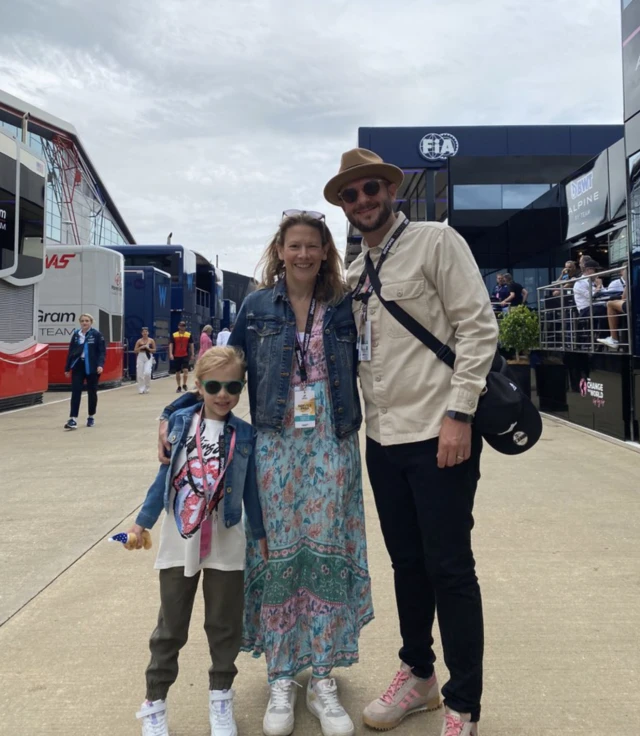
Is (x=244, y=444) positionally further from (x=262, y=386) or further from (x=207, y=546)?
(x=207, y=546)

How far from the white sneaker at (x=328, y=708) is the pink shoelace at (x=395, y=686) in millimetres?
144

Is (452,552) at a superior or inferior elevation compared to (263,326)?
inferior

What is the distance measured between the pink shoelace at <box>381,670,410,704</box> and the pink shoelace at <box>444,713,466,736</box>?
0.26 metres

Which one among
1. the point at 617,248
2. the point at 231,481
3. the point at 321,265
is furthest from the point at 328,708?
the point at 617,248

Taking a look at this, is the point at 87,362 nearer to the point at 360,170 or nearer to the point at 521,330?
the point at 521,330

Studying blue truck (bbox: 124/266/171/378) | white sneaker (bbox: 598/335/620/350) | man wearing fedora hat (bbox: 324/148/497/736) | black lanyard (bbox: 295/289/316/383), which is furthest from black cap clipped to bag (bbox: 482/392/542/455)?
blue truck (bbox: 124/266/171/378)

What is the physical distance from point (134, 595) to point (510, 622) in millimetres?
1866

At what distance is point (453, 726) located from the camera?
1.98 m

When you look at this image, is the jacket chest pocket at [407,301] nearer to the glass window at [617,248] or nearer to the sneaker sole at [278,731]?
the sneaker sole at [278,731]

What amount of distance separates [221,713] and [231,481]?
75 centimetres

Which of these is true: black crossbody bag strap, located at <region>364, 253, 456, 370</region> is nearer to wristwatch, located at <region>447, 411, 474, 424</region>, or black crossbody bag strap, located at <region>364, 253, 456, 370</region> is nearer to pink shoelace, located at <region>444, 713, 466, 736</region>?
wristwatch, located at <region>447, 411, 474, 424</region>

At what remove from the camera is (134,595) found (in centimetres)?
333

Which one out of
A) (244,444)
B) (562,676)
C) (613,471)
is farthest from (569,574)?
(613,471)

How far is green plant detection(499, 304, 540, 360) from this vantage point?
1121cm
